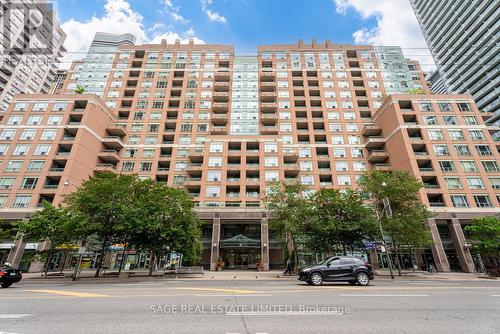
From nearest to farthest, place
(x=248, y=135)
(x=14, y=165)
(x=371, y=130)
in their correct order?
(x=14, y=165), (x=248, y=135), (x=371, y=130)

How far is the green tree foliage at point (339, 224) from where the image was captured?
24.7 m

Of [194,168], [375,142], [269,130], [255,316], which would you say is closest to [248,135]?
[269,130]

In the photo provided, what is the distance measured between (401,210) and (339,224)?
892 centimetres

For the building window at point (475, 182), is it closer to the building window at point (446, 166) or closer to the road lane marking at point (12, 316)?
the building window at point (446, 166)

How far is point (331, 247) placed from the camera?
1025 inches

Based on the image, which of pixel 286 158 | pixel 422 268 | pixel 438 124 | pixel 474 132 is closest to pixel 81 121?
pixel 286 158

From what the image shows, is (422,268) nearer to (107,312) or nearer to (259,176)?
(259,176)

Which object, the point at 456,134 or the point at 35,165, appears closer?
the point at 35,165

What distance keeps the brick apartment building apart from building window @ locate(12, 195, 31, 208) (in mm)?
181

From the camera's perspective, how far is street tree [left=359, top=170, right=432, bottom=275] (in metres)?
25.8

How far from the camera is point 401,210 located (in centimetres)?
2808

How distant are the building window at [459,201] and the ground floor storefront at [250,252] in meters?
1.32

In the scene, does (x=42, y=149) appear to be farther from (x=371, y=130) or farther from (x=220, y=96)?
(x=371, y=130)

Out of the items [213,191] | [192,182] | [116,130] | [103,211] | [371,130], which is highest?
[371,130]
